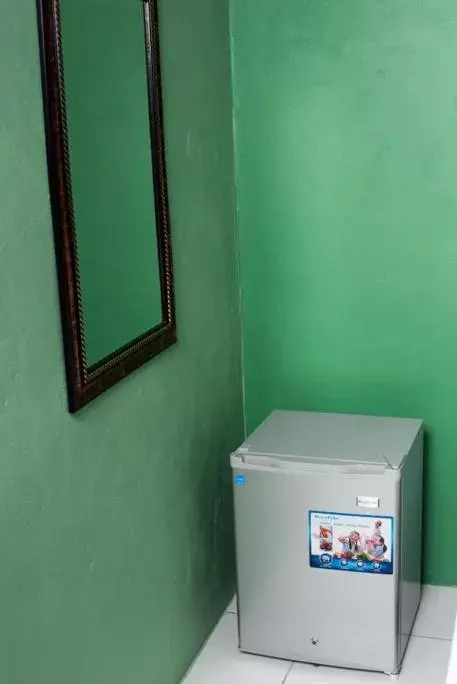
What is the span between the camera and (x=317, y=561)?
256cm

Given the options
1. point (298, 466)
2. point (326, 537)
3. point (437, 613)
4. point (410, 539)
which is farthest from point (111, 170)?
point (437, 613)

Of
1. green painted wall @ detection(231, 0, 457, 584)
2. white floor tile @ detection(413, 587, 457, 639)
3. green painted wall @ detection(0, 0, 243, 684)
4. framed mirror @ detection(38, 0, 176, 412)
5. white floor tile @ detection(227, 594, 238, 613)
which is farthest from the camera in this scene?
white floor tile @ detection(227, 594, 238, 613)

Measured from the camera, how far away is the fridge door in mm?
2500

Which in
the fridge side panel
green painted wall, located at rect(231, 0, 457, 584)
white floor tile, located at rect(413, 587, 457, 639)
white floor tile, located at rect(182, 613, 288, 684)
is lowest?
white floor tile, located at rect(182, 613, 288, 684)

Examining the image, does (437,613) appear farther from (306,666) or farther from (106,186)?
(106,186)

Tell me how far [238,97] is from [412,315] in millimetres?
850

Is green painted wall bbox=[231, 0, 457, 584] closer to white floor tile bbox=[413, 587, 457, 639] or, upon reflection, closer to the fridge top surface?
white floor tile bbox=[413, 587, 457, 639]

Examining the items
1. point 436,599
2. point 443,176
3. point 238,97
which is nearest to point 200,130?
point 238,97

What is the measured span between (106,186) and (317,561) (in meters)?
1.19

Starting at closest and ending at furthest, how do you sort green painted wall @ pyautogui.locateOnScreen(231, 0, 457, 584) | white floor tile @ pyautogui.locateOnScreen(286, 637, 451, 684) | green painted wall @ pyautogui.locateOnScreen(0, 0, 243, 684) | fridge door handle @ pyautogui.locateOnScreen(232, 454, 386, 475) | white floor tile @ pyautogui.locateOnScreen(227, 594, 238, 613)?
green painted wall @ pyautogui.locateOnScreen(0, 0, 243, 684) → fridge door handle @ pyautogui.locateOnScreen(232, 454, 386, 475) → white floor tile @ pyautogui.locateOnScreen(286, 637, 451, 684) → green painted wall @ pyautogui.locateOnScreen(231, 0, 457, 584) → white floor tile @ pyautogui.locateOnScreen(227, 594, 238, 613)

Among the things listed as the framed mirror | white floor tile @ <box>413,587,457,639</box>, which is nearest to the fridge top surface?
the framed mirror

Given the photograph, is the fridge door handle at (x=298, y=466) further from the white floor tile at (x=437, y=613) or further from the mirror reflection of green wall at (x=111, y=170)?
the white floor tile at (x=437, y=613)

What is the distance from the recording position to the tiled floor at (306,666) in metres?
2.60

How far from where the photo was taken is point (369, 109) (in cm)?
274
